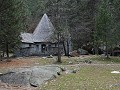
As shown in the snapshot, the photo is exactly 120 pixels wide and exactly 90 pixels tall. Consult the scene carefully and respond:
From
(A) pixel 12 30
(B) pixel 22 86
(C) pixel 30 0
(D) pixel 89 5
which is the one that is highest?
(C) pixel 30 0

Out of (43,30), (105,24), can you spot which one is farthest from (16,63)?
(43,30)

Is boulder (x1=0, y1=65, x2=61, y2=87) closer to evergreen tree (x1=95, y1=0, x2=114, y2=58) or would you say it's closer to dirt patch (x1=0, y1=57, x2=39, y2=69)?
dirt patch (x1=0, y1=57, x2=39, y2=69)

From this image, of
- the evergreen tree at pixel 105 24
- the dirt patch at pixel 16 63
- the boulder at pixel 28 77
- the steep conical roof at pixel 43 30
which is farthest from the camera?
the steep conical roof at pixel 43 30

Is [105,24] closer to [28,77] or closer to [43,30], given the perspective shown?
[43,30]

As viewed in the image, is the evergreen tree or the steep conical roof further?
the steep conical roof

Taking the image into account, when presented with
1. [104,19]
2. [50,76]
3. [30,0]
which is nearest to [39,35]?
[104,19]

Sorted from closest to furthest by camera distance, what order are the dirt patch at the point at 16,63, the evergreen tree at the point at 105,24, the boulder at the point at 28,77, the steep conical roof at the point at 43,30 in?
the boulder at the point at 28,77 → the dirt patch at the point at 16,63 → the evergreen tree at the point at 105,24 → the steep conical roof at the point at 43,30

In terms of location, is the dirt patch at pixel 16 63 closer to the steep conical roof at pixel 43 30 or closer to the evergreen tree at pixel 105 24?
the evergreen tree at pixel 105 24

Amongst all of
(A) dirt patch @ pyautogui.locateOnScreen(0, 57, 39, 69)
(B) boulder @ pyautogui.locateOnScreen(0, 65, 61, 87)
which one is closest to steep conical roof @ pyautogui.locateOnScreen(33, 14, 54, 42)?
(A) dirt patch @ pyautogui.locateOnScreen(0, 57, 39, 69)

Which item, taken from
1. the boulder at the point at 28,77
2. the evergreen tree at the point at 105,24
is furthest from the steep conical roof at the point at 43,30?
the boulder at the point at 28,77

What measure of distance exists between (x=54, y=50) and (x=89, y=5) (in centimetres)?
1120

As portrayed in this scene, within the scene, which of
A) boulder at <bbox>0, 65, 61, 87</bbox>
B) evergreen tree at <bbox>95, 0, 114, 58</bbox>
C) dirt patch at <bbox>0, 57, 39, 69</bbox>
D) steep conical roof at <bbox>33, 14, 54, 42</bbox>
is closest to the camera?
boulder at <bbox>0, 65, 61, 87</bbox>

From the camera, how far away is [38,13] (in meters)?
72.0

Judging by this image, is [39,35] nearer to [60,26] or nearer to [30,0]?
[60,26]
